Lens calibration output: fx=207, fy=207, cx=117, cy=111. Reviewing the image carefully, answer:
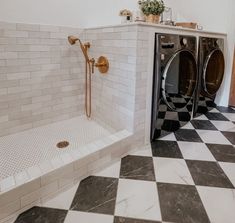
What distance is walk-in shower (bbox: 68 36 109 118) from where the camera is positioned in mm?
1827

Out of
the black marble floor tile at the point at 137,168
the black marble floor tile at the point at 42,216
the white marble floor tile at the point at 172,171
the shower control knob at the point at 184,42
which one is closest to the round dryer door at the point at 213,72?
the shower control knob at the point at 184,42

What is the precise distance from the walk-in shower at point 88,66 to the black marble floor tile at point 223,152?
3.68 feet

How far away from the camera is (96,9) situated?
2.08 meters

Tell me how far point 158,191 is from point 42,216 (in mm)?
654

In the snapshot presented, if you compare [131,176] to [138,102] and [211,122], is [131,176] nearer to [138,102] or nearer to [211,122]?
[138,102]

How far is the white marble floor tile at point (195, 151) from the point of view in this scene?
1588 mm

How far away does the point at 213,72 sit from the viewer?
242 cm

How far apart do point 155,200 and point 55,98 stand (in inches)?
52.3

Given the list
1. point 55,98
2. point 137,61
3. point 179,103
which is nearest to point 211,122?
point 179,103

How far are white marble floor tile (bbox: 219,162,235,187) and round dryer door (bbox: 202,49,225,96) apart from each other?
974mm

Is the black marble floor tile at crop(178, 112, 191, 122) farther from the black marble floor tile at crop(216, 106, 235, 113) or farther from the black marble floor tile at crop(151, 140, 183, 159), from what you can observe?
the black marble floor tile at crop(216, 106, 235, 113)

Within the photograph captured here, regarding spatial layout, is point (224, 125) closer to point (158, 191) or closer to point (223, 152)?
point (223, 152)

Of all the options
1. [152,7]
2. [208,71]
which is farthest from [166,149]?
[152,7]

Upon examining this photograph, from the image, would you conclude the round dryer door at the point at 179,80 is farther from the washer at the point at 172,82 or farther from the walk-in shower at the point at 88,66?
the walk-in shower at the point at 88,66
